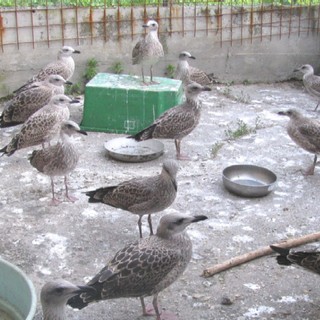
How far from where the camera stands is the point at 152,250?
15.0 ft

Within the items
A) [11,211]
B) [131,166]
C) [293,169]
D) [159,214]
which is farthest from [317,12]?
[11,211]

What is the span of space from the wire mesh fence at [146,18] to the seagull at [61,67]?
0.67 meters

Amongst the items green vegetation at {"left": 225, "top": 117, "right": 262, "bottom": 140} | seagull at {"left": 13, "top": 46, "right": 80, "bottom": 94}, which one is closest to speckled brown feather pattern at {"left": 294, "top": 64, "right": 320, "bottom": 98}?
green vegetation at {"left": 225, "top": 117, "right": 262, "bottom": 140}

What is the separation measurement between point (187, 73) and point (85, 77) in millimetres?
1634

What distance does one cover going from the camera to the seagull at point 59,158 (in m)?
6.43

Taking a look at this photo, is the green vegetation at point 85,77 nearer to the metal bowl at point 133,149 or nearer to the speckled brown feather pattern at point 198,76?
the speckled brown feather pattern at point 198,76

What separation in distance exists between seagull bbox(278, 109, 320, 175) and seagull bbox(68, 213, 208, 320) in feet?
9.93

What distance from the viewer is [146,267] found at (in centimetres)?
448

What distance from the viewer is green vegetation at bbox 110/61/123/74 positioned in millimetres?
10070

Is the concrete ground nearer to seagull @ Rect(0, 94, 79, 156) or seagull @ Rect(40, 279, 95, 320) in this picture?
seagull @ Rect(0, 94, 79, 156)

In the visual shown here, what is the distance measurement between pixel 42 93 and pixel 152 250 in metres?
4.12

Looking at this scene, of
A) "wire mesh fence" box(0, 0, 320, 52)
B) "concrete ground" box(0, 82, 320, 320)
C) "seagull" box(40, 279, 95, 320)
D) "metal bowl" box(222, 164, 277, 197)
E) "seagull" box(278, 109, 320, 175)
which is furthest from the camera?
"wire mesh fence" box(0, 0, 320, 52)

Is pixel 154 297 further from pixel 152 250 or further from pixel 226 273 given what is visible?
pixel 226 273

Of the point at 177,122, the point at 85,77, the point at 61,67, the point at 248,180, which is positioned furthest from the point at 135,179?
the point at 85,77
